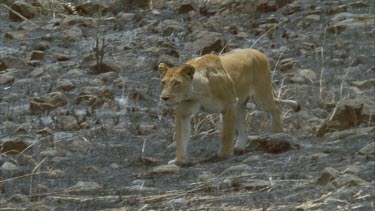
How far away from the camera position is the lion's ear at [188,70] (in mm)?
11734

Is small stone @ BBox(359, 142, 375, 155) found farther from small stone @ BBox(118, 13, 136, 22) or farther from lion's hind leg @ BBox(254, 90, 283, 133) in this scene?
small stone @ BBox(118, 13, 136, 22)

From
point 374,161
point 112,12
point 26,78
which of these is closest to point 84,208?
point 374,161

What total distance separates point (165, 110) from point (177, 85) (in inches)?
97.1

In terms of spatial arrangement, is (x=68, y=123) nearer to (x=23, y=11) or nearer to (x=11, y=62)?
(x=11, y=62)

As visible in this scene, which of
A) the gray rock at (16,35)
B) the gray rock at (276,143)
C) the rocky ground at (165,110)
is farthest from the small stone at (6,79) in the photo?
the gray rock at (276,143)

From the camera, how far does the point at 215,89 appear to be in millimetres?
11992

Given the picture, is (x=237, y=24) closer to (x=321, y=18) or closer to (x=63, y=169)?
(x=321, y=18)

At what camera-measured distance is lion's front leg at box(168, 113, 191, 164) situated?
11836 mm

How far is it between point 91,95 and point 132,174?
11.5 ft

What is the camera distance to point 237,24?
59.2 feet

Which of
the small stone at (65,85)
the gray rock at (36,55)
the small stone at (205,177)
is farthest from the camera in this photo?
the gray rock at (36,55)

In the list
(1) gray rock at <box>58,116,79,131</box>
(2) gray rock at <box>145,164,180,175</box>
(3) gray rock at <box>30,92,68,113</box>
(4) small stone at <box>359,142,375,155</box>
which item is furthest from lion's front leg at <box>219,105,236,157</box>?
(3) gray rock at <box>30,92,68,113</box>

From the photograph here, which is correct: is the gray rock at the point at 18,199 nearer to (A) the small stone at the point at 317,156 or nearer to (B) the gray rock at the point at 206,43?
(A) the small stone at the point at 317,156

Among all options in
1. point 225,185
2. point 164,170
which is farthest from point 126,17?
point 225,185
